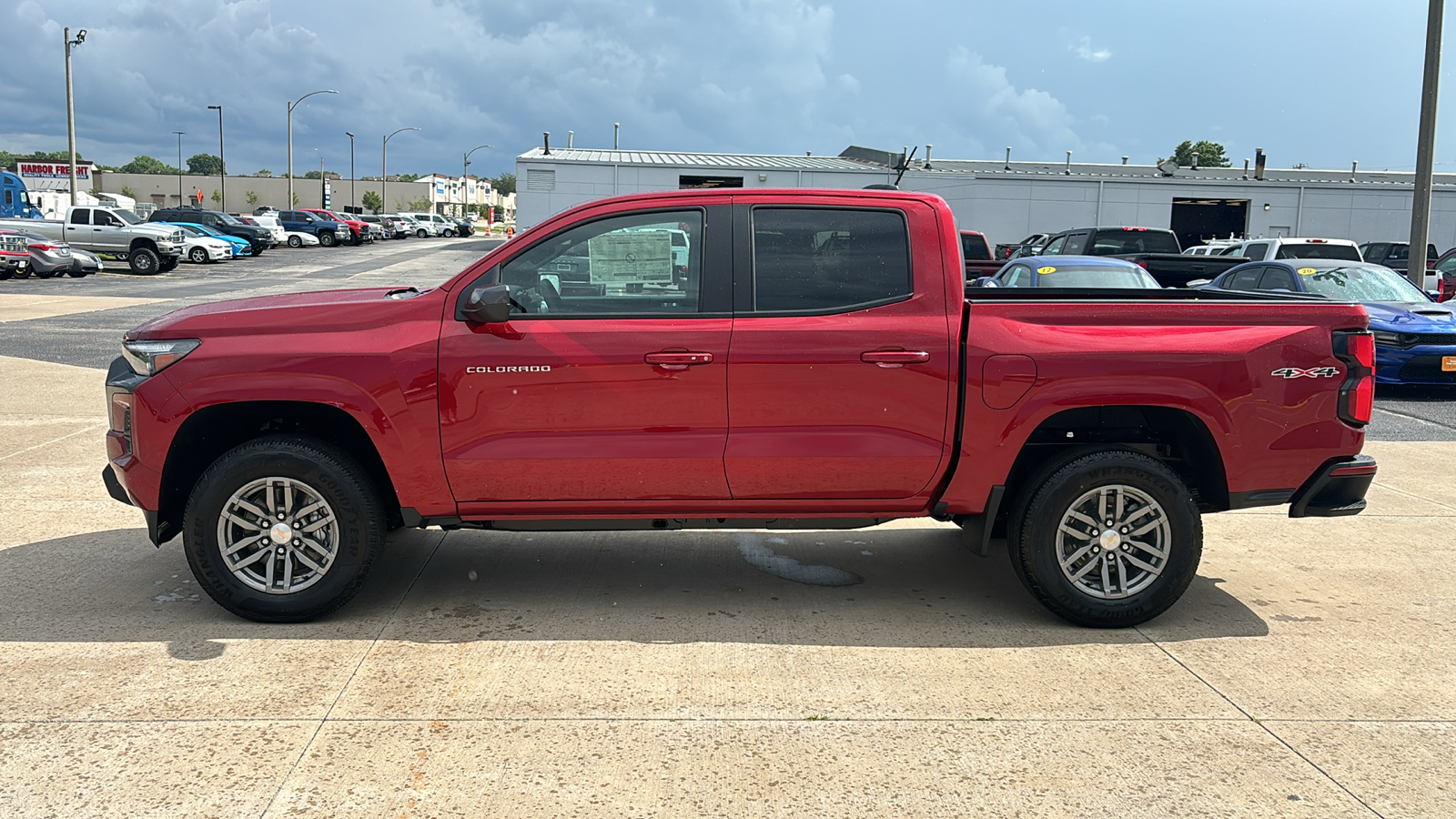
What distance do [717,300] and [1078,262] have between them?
914cm

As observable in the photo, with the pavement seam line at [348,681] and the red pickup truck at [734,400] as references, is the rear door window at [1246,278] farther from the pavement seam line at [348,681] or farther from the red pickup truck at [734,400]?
the pavement seam line at [348,681]

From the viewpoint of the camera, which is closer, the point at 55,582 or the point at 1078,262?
the point at 55,582

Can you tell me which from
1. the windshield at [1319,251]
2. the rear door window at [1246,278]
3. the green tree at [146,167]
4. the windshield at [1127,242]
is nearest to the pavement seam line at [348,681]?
the rear door window at [1246,278]

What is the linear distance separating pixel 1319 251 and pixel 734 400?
17334 millimetres

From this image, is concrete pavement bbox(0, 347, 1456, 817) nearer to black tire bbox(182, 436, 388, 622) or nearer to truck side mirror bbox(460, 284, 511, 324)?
black tire bbox(182, 436, 388, 622)

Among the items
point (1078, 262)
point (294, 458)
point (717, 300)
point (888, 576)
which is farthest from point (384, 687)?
point (1078, 262)

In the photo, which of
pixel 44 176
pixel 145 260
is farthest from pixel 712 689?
pixel 44 176

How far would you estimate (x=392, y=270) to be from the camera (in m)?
36.9

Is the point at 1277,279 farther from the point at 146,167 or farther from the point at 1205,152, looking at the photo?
the point at 146,167

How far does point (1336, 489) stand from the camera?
5.04 meters

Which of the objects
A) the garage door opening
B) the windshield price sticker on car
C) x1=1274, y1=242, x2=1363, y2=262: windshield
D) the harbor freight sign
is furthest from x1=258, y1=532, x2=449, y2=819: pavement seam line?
the harbor freight sign

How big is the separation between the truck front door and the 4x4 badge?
2374 millimetres

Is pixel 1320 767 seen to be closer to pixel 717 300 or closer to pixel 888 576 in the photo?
pixel 888 576

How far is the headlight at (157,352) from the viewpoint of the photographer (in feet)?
15.9
